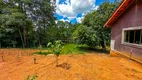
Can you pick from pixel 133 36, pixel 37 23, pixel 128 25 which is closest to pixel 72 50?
pixel 128 25

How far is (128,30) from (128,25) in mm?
329

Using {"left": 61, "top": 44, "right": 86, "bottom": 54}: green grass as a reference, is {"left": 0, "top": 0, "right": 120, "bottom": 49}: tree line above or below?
above

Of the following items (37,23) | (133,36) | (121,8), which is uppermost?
(37,23)

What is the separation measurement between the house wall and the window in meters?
0.32

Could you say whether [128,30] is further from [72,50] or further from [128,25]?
[72,50]

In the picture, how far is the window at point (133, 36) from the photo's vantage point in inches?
262

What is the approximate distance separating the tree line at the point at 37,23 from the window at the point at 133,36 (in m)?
7.34

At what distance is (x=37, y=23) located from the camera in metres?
20.8

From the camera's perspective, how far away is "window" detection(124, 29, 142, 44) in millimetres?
6651

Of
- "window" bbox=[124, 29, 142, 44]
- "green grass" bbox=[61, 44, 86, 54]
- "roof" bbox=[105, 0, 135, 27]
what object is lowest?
"green grass" bbox=[61, 44, 86, 54]

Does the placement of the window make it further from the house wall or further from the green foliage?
the green foliage

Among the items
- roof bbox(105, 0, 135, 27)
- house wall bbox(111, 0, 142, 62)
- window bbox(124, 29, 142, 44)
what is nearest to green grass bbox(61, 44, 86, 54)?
house wall bbox(111, 0, 142, 62)

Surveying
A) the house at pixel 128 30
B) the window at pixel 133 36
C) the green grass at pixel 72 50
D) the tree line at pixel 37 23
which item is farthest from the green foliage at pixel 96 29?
the window at pixel 133 36

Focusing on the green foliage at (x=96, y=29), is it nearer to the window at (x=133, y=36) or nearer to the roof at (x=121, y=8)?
the roof at (x=121, y=8)
